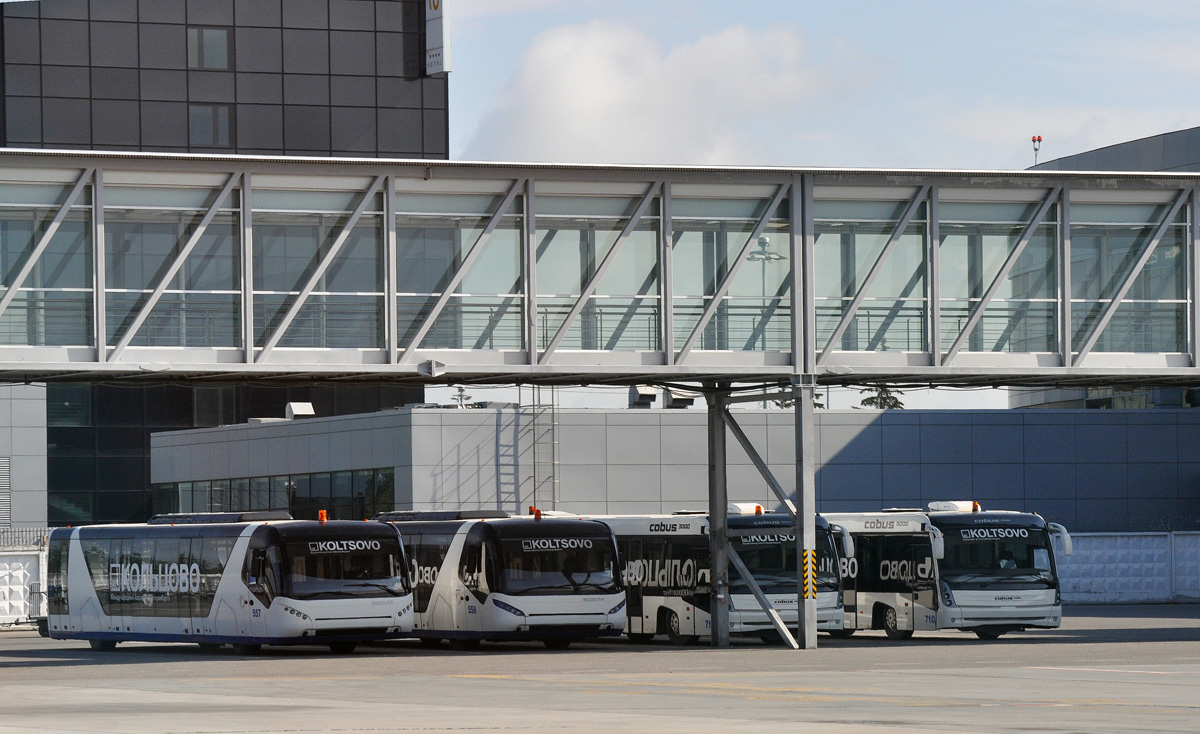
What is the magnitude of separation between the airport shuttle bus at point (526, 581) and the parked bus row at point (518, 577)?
0.12 feet

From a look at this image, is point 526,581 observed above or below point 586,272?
below

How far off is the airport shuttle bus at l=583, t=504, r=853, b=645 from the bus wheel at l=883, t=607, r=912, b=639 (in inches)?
55.7

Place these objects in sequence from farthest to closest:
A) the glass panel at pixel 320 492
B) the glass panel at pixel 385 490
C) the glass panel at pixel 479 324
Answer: the glass panel at pixel 320 492, the glass panel at pixel 385 490, the glass panel at pixel 479 324

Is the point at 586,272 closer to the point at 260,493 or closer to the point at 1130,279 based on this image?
the point at 1130,279

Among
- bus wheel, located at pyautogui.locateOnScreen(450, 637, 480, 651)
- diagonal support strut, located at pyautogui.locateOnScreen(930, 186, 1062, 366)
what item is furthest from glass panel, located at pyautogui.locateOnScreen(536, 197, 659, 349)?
bus wheel, located at pyautogui.locateOnScreen(450, 637, 480, 651)

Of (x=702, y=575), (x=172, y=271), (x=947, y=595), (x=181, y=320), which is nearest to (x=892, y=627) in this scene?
(x=947, y=595)

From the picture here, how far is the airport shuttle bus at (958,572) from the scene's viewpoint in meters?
35.2

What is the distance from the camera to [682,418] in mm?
54938

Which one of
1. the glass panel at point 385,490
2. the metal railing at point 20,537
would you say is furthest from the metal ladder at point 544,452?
the metal railing at point 20,537

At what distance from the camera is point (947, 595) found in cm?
3525

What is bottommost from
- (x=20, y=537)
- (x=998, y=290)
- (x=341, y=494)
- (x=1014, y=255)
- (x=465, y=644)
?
(x=465, y=644)

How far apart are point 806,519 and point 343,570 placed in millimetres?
8093

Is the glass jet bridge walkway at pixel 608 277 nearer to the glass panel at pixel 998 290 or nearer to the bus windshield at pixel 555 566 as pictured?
the glass panel at pixel 998 290

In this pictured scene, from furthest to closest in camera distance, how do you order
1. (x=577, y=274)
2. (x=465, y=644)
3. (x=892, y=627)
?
(x=892, y=627) → (x=465, y=644) → (x=577, y=274)
